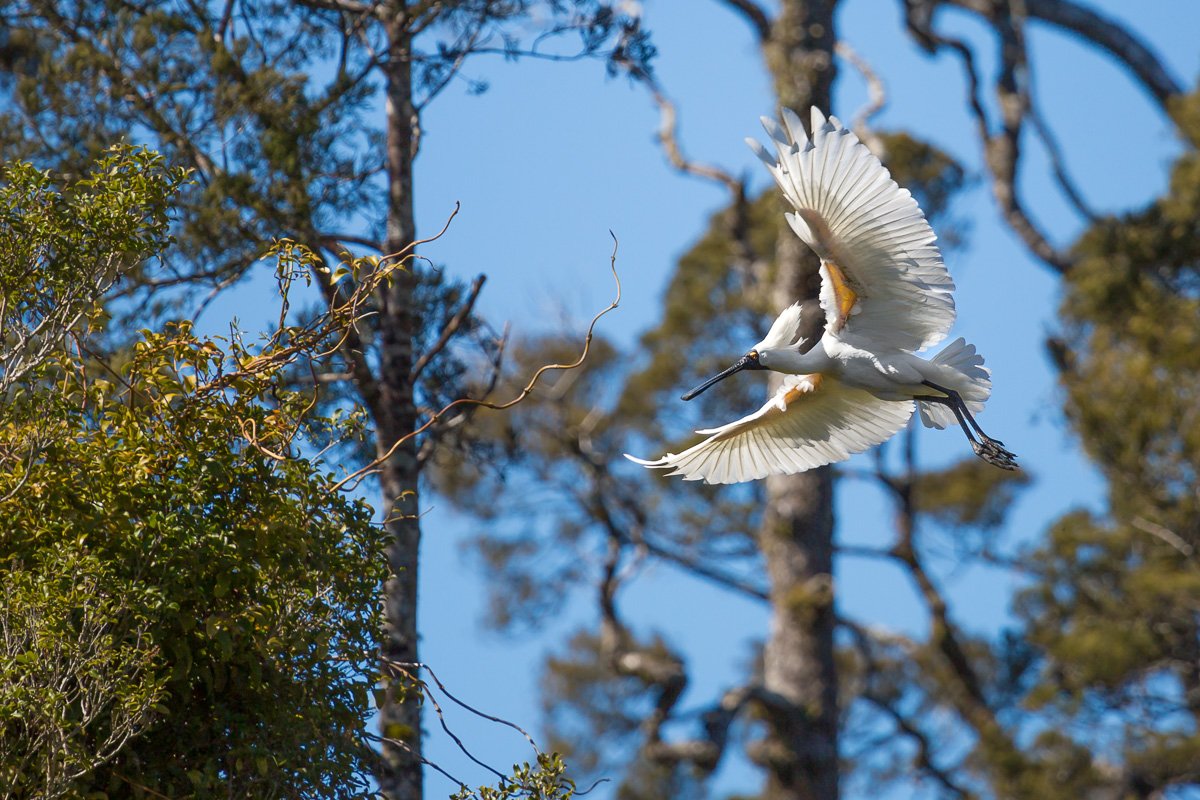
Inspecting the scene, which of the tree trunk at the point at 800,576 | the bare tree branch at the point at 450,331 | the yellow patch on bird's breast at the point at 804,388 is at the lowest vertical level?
the yellow patch on bird's breast at the point at 804,388

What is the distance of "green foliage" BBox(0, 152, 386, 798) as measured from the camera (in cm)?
402

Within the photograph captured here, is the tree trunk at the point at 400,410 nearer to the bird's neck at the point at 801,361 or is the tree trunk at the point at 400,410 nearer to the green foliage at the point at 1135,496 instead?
the bird's neck at the point at 801,361

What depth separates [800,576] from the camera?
1189 cm

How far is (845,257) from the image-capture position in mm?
5223

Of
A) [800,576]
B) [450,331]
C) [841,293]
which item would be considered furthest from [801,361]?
[800,576]

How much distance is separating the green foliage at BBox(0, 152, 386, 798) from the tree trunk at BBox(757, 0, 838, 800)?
23.1ft

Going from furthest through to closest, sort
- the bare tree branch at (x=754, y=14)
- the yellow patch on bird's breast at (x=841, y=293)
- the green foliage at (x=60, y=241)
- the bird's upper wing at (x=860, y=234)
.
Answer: the bare tree branch at (x=754, y=14) < the yellow patch on bird's breast at (x=841, y=293) < the bird's upper wing at (x=860, y=234) < the green foliage at (x=60, y=241)

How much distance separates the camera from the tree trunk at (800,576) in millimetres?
11109

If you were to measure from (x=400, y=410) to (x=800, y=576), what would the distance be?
5.65m

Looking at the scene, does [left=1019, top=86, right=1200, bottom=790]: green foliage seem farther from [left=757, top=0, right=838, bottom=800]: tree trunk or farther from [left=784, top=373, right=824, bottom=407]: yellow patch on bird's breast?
[left=784, top=373, right=824, bottom=407]: yellow patch on bird's breast

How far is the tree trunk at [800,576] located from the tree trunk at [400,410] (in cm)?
444

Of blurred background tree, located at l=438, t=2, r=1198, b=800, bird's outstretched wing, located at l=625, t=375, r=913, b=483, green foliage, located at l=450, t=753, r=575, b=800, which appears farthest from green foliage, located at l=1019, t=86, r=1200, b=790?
green foliage, located at l=450, t=753, r=575, b=800

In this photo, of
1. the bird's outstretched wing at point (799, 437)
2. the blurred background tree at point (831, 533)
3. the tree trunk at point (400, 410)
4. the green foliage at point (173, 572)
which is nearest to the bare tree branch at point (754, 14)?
the blurred background tree at point (831, 533)

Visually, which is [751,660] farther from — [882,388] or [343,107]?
[882,388]
